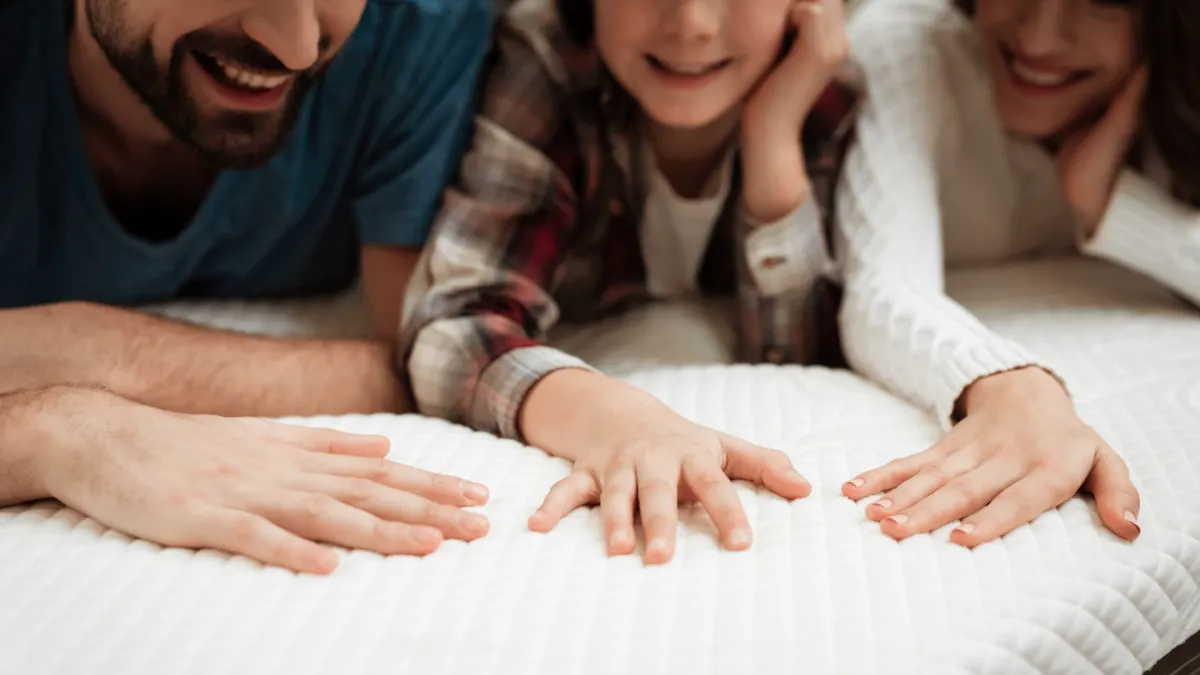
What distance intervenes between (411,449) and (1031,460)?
47 centimetres

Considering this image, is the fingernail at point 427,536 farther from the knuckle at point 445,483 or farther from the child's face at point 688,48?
the child's face at point 688,48

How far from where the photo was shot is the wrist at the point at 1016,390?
0.85 m

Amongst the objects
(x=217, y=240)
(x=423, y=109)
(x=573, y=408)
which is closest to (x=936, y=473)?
(x=573, y=408)

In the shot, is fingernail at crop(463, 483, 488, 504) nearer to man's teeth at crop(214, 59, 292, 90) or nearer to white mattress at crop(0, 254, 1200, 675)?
white mattress at crop(0, 254, 1200, 675)

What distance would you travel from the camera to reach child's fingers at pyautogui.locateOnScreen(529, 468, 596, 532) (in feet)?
2.40

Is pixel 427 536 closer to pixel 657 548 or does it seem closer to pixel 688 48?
pixel 657 548

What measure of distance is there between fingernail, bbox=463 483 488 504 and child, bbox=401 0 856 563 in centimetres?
10

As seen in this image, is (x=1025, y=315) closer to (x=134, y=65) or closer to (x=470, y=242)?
(x=470, y=242)

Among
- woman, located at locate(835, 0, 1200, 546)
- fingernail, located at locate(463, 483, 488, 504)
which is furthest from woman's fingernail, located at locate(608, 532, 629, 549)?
woman, located at locate(835, 0, 1200, 546)

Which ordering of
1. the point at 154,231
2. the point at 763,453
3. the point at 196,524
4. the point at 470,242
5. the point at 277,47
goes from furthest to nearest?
the point at 154,231 → the point at 470,242 → the point at 277,47 → the point at 763,453 → the point at 196,524

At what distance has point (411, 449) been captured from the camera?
85 cm

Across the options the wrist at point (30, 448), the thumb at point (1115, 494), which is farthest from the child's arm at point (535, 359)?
the wrist at point (30, 448)

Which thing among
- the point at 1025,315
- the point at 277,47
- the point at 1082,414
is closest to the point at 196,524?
the point at 277,47

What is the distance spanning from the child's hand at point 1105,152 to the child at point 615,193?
26cm
